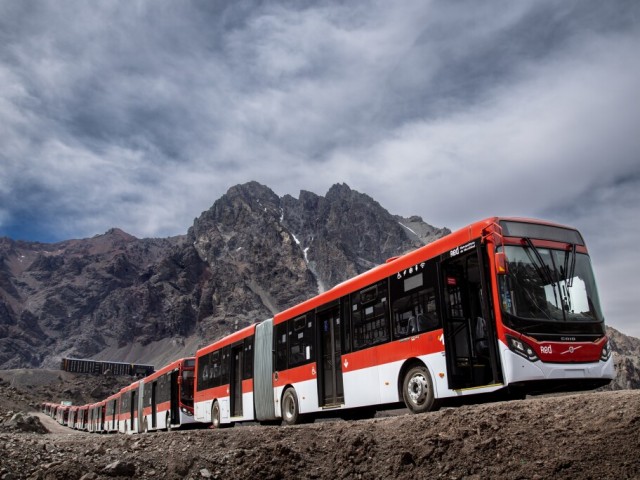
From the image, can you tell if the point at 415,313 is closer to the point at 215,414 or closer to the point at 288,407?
the point at 288,407

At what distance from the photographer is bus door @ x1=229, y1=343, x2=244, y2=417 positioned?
21.9 metres

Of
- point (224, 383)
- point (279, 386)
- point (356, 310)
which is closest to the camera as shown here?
point (356, 310)

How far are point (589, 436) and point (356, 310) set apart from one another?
26.7 ft

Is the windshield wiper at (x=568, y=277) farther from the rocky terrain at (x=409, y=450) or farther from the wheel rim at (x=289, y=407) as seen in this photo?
the wheel rim at (x=289, y=407)

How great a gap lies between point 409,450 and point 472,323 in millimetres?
3598

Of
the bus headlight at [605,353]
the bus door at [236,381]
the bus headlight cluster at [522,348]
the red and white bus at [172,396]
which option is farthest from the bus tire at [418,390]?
the red and white bus at [172,396]

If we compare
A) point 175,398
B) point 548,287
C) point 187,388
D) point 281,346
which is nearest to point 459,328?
point 548,287

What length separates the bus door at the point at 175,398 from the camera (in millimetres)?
29078

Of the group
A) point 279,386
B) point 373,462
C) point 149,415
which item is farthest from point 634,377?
point 373,462

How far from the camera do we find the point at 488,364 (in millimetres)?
10781

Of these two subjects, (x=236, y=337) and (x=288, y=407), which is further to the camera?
(x=236, y=337)

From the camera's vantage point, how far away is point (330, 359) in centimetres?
1609

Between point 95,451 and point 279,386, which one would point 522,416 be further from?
point 279,386

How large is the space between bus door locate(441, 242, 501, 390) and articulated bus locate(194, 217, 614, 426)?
0.02m
